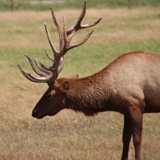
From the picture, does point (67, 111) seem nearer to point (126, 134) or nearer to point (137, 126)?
point (126, 134)

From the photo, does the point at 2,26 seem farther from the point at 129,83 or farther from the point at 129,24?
the point at 129,83

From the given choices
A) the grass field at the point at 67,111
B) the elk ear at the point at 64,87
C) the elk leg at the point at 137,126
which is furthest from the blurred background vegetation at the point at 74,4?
the elk leg at the point at 137,126

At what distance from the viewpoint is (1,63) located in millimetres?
19406

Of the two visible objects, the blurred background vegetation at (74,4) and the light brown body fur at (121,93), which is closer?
the light brown body fur at (121,93)

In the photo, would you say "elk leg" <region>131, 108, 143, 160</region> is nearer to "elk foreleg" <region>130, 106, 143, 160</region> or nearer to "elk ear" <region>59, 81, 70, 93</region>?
"elk foreleg" <region>130, 106, 143, 160</region>

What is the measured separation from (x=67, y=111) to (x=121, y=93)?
378cm

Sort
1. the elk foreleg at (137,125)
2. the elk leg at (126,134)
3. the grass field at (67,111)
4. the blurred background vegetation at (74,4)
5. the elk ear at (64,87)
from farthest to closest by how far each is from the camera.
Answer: the blurred background vegetation at (74,4) → the grass field at (67,111) → the elk leg at (126,134) → the elk ear at (64,87) → the elk foreleg at (137,125)

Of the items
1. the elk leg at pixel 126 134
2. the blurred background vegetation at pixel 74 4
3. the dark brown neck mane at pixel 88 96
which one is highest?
the dark brown neck mane at pixel 88 96

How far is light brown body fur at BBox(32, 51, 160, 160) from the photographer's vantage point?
10328 mm

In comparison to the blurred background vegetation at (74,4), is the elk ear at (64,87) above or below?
above

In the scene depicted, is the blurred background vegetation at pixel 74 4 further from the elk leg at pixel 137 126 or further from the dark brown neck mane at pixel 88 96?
the elk leg at pixel 137 126

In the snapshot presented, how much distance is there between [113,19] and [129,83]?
58.2 ft

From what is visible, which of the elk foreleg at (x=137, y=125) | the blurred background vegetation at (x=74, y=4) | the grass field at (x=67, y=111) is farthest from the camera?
the blurred background vegetation at (x=74, y=4)

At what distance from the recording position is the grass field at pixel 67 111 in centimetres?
1134
